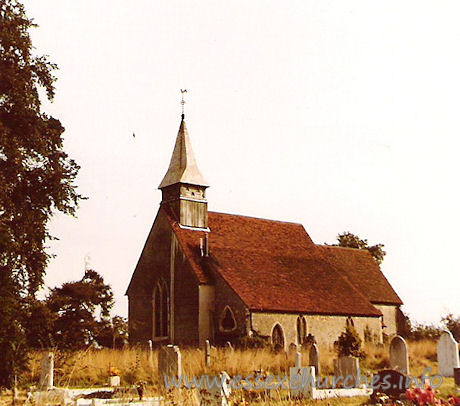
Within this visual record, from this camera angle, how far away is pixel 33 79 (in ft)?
76.1

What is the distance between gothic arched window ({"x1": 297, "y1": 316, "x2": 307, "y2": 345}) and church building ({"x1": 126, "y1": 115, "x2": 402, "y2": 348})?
2.3 inches

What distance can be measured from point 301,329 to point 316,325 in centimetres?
114

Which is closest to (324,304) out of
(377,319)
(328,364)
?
(377,319)

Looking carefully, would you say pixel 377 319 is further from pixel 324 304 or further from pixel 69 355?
pixel 69 355

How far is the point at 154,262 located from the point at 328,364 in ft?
54.0

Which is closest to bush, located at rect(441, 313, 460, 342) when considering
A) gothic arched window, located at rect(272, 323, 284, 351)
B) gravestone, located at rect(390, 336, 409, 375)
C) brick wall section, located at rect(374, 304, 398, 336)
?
brick wall section, located at rect(374, 304, 398, 336)

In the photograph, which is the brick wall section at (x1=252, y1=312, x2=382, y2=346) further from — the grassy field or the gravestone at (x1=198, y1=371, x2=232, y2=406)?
the gravestone at (x1=198, y1=371, x2=232, y2=406)

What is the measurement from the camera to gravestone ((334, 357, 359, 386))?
1945 centimetres

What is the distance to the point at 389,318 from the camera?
157ft

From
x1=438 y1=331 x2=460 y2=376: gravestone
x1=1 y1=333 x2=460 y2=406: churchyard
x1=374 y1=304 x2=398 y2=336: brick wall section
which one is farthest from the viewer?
x1=374 y1=304 x2=398 y2=336: brick wall section

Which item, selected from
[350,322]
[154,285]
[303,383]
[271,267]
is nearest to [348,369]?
[303,383]

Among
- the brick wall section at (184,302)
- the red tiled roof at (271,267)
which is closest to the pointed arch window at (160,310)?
the brick wall section at (184,302)

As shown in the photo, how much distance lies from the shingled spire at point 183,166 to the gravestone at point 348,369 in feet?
71.1

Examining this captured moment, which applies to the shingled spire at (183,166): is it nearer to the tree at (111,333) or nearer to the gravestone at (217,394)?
the tree at (111,333)
